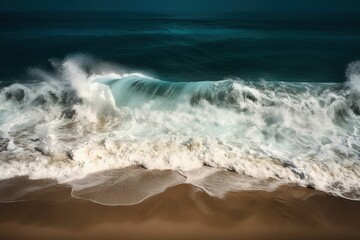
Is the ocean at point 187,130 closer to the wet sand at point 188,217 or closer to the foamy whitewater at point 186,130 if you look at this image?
the foamy whitewater at point 186,130

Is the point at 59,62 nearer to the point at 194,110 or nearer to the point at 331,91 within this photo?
the point at 194,110

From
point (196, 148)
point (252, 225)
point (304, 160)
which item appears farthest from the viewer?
point (196, 148)

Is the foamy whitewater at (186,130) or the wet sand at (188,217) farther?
the foamy whitewater at (186,130)

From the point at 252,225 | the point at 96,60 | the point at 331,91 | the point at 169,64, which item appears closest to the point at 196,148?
the point at 252,225

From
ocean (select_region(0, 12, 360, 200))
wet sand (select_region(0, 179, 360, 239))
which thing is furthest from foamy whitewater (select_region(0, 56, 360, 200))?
wet sand (select_region(0, 179, 360, 239))

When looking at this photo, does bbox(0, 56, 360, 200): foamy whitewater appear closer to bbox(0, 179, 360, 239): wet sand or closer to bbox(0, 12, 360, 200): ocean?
bbox(0, 12, 360, 200): ocean

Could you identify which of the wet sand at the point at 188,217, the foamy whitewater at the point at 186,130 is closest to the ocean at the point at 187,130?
the foamy whitewater at the point at 186,130
